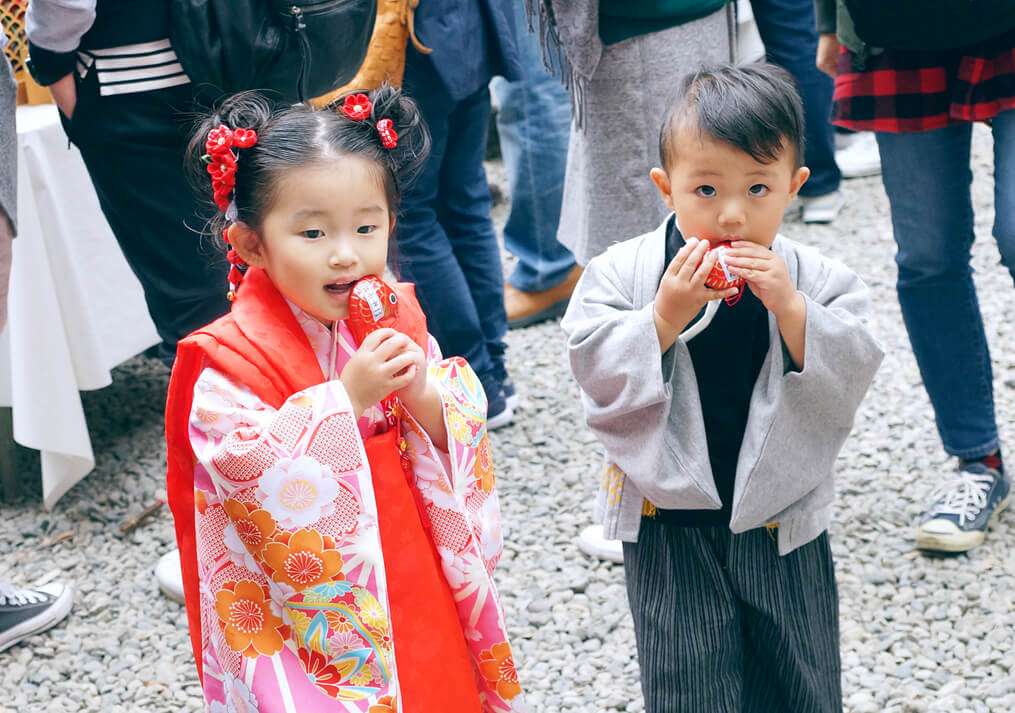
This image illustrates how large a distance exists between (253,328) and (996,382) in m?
2.57

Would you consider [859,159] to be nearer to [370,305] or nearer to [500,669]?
[500,669]

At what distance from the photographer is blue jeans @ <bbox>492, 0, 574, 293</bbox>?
4.17 m

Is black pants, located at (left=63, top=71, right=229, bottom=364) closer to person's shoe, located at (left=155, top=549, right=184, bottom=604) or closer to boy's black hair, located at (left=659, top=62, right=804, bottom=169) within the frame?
person's shoe, located at (left=155, top=549, right=184, bottom=604)

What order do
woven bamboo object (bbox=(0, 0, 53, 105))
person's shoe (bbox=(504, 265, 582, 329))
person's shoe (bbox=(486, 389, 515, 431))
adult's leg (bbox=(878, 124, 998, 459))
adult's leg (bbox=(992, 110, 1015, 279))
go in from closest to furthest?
adult's leg (bbox=(992, 110, 1015, 279))
adult's leg (bbox=(878, 124, 998, 459))
woven bamboo object (bbox=(0, 0, 53, 105))
person's shoe (bbox=(486, 389, 515, 431))
person's shoe (bbox=(504, 265, 582, 329))

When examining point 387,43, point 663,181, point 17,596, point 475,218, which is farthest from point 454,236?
point 663,181

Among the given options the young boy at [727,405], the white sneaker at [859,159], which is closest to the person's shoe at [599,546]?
the young boy at [727,405]

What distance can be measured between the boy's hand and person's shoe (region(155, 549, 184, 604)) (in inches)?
55.1

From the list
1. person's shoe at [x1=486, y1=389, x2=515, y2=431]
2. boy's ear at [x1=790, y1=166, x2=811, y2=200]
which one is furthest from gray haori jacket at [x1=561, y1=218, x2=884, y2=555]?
person's shoe at [x1=486, y1=389, x2=515, y2=431]

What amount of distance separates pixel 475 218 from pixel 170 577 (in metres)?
1.26

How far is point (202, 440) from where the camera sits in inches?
65.1

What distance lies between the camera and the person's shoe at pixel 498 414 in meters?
3.60

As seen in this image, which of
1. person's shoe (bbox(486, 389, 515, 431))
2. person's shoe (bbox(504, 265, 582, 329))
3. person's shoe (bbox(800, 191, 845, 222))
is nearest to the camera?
person's shoe (bbox(486, 389, 515, 431))

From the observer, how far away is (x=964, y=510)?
2838mm

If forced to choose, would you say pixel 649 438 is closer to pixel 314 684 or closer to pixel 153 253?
pixel 314 684
